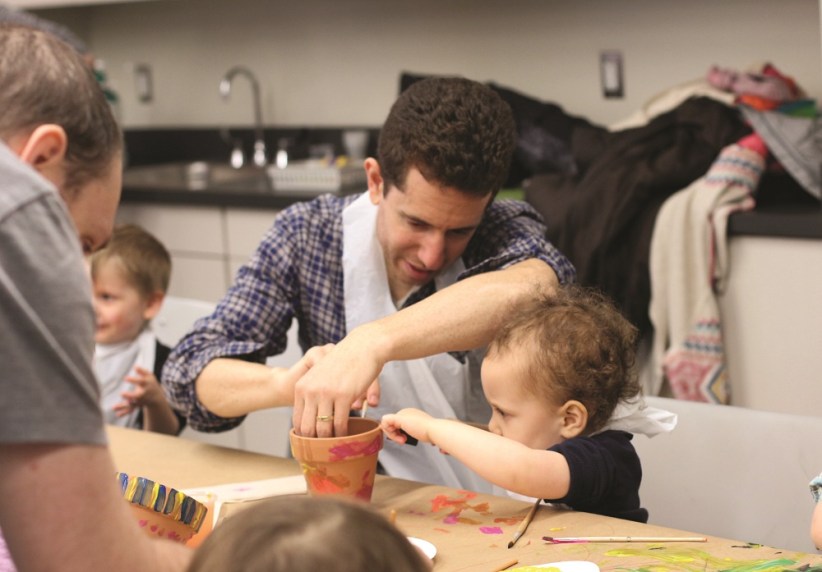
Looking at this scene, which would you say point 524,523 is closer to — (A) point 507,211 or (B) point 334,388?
(B) point 334,388

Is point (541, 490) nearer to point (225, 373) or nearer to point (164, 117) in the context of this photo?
point (225, 373)

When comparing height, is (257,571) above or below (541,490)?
above

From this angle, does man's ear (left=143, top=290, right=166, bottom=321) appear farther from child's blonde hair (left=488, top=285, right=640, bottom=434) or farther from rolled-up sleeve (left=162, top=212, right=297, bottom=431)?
child's blonde hair (left=488, top=285, right=640, bottom=434)

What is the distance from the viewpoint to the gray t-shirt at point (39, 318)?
75 cm

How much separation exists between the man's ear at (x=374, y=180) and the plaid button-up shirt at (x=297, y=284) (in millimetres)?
100

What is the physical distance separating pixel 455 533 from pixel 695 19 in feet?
7.23

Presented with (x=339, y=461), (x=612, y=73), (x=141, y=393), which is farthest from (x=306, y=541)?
(x=612, y=73)

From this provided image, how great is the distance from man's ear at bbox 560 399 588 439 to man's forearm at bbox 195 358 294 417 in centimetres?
36

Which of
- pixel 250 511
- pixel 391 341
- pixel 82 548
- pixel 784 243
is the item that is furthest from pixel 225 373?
pixel 784 243

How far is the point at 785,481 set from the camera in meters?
1.41

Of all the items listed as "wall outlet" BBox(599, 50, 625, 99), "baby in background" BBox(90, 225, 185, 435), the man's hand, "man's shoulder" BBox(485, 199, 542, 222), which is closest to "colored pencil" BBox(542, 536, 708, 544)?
the man's hand

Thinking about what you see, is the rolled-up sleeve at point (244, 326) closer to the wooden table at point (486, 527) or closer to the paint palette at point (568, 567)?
the wooden table at point (486, 527)

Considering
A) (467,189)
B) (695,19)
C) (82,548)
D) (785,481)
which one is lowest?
(785,481)

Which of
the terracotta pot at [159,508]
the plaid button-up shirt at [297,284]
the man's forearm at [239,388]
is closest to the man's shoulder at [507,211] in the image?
the plaid button-up shirt at [297,284]
